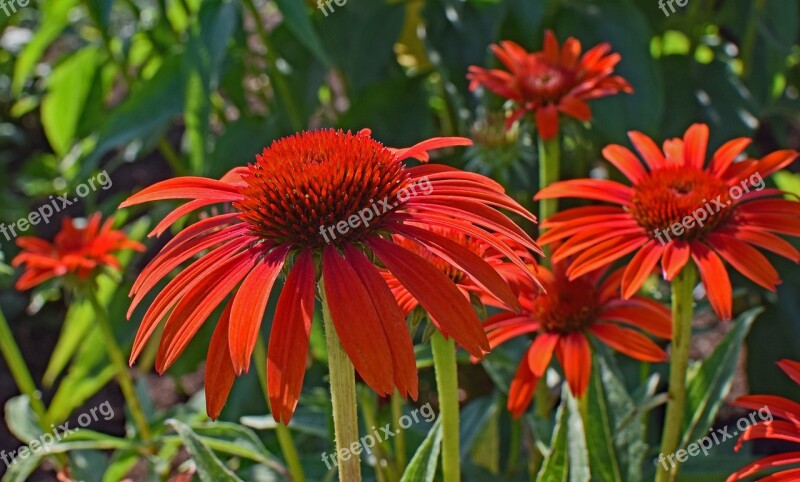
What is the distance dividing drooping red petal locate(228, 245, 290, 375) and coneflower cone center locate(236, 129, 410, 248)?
0.10ft

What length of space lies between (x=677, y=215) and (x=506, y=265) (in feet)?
0.54

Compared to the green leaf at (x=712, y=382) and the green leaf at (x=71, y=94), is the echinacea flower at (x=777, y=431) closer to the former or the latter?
the green leaf at (x=712, y=382)

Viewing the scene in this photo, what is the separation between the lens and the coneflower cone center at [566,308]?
35.4 inches

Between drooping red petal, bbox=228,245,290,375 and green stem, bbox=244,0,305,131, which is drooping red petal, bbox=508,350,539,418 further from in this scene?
green stem, bbox=244,0,305,131

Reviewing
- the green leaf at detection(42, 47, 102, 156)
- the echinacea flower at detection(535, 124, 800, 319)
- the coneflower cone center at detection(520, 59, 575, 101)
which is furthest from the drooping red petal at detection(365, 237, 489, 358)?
the green leaf at detection(42, 47, 102, 156)

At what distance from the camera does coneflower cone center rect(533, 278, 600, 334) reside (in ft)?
2.95

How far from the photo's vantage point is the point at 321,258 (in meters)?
0.62

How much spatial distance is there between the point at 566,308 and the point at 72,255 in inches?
27.9

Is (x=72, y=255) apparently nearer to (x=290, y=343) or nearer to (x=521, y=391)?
(x=521, y=391)

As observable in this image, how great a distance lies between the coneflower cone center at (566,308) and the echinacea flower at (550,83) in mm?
169

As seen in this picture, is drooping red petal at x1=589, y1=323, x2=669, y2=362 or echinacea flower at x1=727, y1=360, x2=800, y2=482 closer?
echinacea flower at x1=727, y1=360, x2=800, y2=482

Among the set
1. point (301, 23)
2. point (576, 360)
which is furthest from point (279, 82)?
point (576, 360)

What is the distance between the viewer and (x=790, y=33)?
1461 mm

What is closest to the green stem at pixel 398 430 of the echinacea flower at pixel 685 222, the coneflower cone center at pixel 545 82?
the echinacea flower at pixel 685 222
